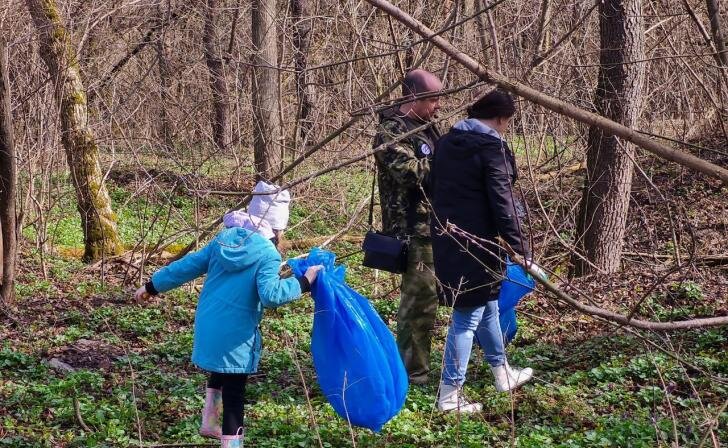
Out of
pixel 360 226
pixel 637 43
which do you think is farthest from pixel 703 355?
pixel 360 226

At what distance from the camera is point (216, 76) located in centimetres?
1223

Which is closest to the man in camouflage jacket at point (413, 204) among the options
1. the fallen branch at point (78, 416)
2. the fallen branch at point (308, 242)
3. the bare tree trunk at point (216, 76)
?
the fallen branch at point (78, 416)

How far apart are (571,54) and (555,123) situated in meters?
0.82

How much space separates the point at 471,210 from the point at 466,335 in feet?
2.27

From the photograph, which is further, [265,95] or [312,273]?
[265,95]

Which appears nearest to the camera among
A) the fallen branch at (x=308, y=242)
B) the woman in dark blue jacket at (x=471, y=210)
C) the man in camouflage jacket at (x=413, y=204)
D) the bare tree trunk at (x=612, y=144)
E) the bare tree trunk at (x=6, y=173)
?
the woman in dark blue jacket at (x=471, y=210)

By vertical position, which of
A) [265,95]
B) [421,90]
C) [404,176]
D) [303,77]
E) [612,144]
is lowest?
[404,176]

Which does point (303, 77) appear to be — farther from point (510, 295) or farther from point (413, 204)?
point (510, 295)

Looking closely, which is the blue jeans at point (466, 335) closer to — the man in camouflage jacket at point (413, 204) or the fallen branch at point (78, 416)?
the man in camouflage jacket at point (413, 204)

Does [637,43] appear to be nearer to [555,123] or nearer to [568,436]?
[555,123]

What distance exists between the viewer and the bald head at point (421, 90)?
15.9ft

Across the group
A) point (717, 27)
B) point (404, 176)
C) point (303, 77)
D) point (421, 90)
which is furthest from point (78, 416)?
point (303, 77)

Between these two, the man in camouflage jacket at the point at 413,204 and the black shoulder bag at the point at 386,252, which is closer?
the man in camouflage jacket at the point at 413,204

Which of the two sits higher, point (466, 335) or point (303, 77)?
point (303, 77)
